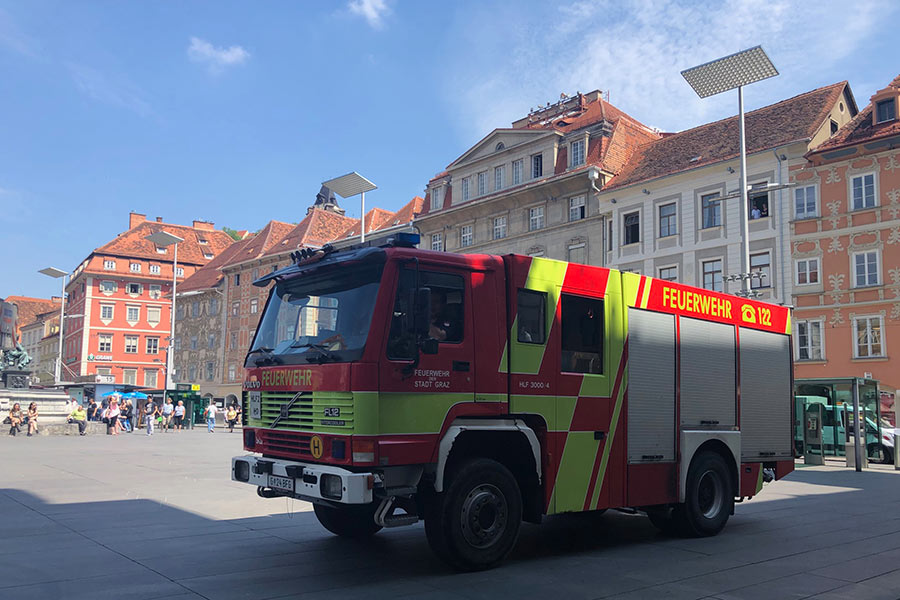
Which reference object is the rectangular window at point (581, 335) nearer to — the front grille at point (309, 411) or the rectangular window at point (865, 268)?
the front grille at point (309, 411)

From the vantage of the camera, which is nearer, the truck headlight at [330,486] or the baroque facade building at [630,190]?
the truck headlight at [330,486]

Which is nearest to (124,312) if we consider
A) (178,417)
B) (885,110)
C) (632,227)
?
(178,417)

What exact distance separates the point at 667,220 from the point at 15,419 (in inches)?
1153

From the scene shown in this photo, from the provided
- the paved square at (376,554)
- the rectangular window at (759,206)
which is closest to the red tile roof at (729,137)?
the rectangular window at (759,206)

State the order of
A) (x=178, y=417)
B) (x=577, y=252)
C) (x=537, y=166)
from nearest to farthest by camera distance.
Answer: (x=178, y=417), (x=577, y=252), (x=537, y=166)

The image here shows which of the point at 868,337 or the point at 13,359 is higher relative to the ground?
the point at 868,337

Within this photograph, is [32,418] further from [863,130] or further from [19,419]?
[863,130]

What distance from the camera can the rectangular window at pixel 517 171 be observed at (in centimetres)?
4812

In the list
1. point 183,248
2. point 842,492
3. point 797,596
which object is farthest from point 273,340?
point 183,248

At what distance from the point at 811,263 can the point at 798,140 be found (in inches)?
204

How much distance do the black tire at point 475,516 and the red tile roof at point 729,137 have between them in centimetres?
3190

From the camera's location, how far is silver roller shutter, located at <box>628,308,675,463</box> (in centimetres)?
927

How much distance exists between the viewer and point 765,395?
36.7 feet

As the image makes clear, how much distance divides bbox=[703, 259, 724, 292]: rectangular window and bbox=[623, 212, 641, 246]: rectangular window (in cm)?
438
